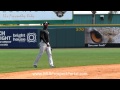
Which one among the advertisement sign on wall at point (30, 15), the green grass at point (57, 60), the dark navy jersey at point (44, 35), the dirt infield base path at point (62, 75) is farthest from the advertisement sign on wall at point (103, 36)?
the dirt infield base path at point (62, 75)

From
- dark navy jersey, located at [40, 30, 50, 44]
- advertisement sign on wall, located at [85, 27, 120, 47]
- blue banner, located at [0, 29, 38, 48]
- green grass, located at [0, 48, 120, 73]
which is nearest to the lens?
dark navy jersey, located at [40, 30, 50, 44]

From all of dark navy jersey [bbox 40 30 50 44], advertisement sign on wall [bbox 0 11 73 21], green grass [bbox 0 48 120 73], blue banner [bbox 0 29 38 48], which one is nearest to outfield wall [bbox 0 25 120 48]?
blue banner [bbox 0 29 38 48]

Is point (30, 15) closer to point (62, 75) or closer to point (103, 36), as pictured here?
point (103, 36)

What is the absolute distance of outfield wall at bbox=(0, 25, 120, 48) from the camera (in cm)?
2984

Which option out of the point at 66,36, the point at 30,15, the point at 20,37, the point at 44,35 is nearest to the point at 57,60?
the point at 44,35

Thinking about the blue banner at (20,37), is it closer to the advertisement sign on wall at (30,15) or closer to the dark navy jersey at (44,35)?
the advertisement sign on wall at (30,15)

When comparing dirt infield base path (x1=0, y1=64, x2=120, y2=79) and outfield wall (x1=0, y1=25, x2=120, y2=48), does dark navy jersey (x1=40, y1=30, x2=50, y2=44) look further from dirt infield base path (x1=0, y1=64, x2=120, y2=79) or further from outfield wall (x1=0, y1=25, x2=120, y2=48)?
outfield wall (x1=0, y1=25, x2=120, y2=48)

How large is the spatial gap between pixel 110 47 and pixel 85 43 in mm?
2307

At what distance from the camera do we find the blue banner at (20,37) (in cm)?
3008

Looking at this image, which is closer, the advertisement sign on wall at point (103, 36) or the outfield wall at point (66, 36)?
the outfield wall at point (66, 36)

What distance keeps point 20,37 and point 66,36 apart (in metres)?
3.80

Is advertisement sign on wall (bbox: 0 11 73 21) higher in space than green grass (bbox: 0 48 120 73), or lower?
higher
